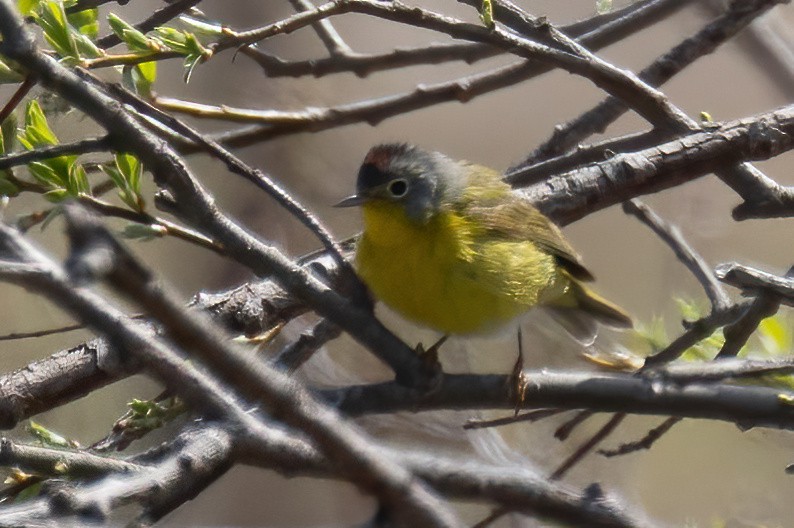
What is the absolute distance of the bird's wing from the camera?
266 centimetres

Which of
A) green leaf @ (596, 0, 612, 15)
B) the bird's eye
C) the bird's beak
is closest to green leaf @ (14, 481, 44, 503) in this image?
the bird's beak

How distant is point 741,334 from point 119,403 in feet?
9.16

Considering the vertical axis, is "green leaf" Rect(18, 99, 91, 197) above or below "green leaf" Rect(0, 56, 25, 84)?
below

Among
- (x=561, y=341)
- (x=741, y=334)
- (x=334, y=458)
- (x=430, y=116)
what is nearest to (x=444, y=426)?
(x=561, y=341)

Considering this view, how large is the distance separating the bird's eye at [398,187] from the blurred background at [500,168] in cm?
102

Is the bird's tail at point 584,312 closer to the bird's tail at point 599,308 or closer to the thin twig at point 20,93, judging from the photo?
the bird's tail at point 599,308

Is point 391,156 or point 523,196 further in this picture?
point 391,156

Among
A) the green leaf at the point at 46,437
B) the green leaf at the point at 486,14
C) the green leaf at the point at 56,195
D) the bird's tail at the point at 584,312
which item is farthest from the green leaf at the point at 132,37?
the bird's tail at the point at 584,312

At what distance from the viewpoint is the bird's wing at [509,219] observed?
2.66 metres

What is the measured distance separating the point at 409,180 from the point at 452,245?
341 mm

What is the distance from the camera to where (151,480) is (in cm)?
112

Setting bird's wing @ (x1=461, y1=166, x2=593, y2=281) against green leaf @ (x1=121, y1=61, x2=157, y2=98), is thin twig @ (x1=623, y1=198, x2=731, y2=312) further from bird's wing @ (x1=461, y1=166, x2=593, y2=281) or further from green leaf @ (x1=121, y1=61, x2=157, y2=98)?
green leaf @ (x1=121, y1=61, x2=157, y2=98)

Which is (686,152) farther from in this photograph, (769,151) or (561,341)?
(561,341)

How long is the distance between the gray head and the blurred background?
0.93m
